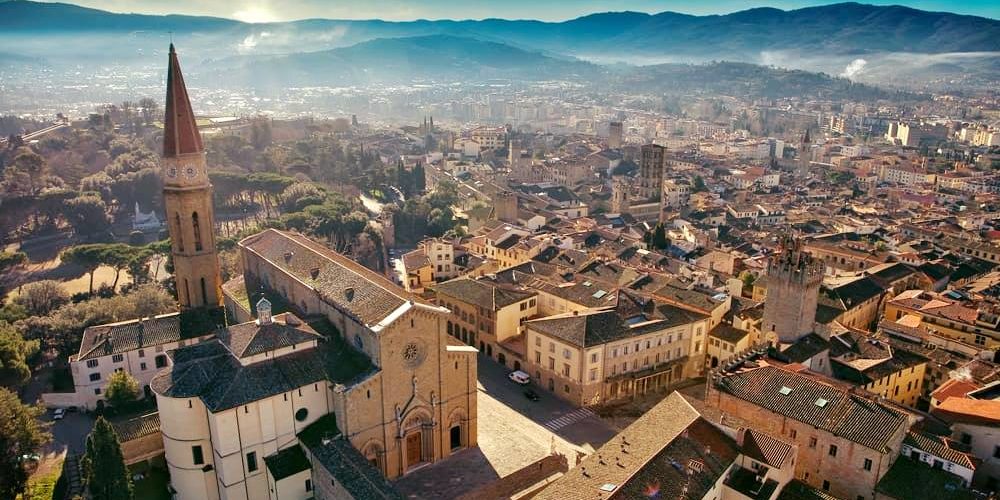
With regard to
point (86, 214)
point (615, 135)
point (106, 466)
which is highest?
point (615, 135)

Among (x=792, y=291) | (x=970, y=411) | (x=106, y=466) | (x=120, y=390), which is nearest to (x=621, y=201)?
(x=792, y=291)

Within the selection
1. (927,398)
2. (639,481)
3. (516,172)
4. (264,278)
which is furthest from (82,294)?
(516,172)

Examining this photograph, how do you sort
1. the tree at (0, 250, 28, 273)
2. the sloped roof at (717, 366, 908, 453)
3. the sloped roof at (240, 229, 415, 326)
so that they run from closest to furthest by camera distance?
the sloped roof at (717, 366, 908, 453)
the sloped roof at (240, 229, 415, 326)
the tree at (0, 250, 28, 273)

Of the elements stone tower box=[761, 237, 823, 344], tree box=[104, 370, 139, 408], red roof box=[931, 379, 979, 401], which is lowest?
tree box=[104, 370, 139, 408]

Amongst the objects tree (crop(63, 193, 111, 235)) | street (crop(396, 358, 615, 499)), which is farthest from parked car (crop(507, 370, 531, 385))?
tree (crop(63, 193, 111, 235))

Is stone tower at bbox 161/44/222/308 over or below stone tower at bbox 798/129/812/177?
over

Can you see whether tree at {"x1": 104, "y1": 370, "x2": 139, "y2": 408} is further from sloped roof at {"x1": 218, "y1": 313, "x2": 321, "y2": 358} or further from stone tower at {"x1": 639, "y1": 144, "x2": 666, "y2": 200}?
stone tower at {"x1": 639, "y1": 144, "x2": 666, "y2": 200}

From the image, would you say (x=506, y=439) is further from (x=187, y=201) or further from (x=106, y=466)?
(x=187, y=201)
